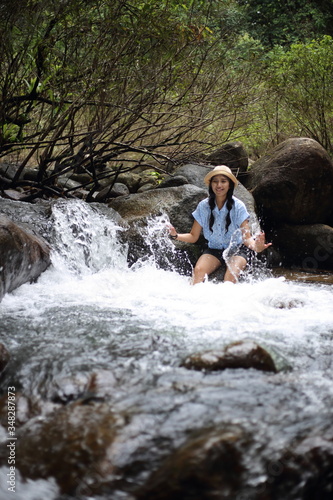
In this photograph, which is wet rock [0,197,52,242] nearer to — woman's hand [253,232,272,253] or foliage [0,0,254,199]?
foliage [0,0,254,199]

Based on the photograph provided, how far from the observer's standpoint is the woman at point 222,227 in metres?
5.48

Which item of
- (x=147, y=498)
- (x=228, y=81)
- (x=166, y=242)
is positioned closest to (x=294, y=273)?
(x=166, y=242)

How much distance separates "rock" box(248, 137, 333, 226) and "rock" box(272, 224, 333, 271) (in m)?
0.19

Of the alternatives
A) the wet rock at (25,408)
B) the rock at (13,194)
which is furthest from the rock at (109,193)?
the wet rock at (25,408)

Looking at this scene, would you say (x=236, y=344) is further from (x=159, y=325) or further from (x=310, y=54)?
(x=310, y=54)

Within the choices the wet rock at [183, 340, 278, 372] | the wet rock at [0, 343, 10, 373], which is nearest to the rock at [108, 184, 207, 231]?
the wet rock at [0, 343, 10, 373]

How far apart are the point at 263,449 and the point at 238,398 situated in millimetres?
390

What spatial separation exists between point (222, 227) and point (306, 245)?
2.46 m

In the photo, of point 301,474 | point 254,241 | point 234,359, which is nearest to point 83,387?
point 234,359

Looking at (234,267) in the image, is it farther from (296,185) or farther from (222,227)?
(296,185)

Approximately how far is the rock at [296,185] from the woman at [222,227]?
205 cm

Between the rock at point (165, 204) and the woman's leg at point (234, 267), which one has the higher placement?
the rock at point (165, 204)

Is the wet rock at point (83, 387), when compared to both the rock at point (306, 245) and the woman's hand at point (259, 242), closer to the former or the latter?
the woman's hand at point (259, 242)

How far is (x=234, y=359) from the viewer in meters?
2.70
